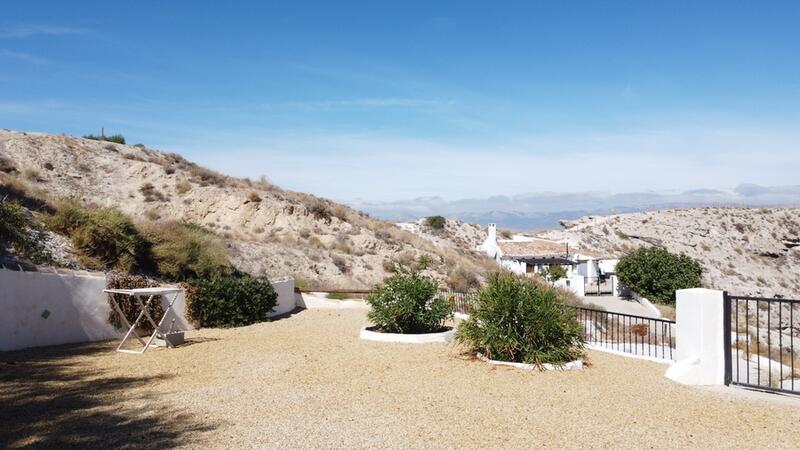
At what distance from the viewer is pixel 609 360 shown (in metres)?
12.3

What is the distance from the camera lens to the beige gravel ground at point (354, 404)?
7004 millimetres

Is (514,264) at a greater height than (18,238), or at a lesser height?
lesser

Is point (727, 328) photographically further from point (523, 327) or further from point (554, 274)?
point (554, 274)

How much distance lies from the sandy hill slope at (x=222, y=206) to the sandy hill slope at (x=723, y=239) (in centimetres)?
2716

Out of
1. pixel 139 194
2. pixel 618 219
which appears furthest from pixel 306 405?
pixel 618 219

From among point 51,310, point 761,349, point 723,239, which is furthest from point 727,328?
point 723,239

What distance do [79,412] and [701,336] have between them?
8.84 m

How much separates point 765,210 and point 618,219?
17349 millimetres

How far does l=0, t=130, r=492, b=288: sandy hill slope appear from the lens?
3272 centimetres

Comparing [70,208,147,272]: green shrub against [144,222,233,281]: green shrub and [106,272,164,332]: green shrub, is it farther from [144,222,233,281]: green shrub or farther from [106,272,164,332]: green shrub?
[106,272,164,332]: green shrub

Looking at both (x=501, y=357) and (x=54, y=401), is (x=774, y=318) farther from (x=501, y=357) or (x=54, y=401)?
(x=54, y=401)

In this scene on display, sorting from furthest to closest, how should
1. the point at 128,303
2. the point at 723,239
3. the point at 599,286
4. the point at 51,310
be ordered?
1. the point at 723,239
2. the point at 599,286
3. the point at 128,303
4. the point at 51,310

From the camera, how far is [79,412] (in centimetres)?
780

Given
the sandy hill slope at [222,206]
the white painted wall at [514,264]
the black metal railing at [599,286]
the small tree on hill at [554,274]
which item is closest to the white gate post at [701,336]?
the sandy hill slope at [222,206]
